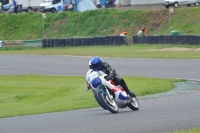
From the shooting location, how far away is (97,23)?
52438 mm

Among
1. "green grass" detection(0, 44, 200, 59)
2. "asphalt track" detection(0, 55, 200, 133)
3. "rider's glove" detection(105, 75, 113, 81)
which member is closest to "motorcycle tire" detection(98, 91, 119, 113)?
"asphalt track" detection(0, 55, 200, 133)

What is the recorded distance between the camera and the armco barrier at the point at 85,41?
136 feet

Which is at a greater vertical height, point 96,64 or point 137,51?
point 96,64

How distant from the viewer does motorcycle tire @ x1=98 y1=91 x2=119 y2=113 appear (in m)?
12.0

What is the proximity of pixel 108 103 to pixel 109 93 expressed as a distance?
11.6 inches

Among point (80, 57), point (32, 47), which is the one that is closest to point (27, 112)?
point (80, 57)

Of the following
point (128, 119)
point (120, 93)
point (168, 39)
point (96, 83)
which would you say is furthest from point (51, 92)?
point (168, 39)

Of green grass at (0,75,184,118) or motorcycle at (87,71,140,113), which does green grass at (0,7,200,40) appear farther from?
motorcycle at (87,71,140,113)

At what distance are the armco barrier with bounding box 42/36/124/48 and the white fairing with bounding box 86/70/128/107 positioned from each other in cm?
2893

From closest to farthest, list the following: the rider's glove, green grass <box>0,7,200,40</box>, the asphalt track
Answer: the asphalt track
the rider's glove
green grass <box>0,7,200,40</box>

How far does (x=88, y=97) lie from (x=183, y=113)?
5087 mm

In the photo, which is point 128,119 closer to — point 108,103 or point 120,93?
point 108,103

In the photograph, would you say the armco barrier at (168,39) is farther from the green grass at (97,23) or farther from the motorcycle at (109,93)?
the motorcycle at (109,93)

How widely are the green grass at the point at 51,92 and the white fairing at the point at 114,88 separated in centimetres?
171
